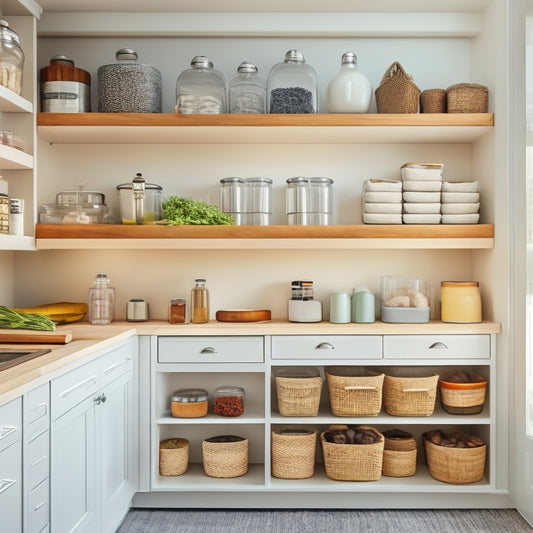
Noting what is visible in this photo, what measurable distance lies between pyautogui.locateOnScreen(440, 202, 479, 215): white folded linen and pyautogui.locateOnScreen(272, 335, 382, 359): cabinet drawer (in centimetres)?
80

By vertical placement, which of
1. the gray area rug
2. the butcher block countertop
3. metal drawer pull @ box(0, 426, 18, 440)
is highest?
the butcher block countertop

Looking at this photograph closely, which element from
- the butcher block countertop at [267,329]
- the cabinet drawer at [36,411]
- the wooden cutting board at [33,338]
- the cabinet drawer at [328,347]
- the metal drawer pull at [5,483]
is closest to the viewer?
the metal drawer pull at [5,483]

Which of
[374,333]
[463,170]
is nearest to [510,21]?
[463,170]

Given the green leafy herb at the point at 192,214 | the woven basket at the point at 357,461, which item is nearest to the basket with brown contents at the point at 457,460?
the woven basket at the point at 357,461

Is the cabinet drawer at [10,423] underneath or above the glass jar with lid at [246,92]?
underneath

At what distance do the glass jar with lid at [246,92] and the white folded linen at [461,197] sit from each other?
3.67 feet

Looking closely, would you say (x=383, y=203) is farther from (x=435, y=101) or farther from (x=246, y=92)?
(x=246, y=92)

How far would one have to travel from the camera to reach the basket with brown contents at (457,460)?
125 inches

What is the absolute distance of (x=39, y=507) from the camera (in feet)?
6.25

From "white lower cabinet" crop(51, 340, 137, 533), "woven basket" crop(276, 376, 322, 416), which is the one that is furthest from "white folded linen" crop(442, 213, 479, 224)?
"white lower cabinet" crop(51, 340, 137, 533)

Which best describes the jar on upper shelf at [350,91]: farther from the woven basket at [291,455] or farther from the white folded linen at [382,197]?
the woven basket at [291,455]

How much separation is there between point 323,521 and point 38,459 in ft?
5.49

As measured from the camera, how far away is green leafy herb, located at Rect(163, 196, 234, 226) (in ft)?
10.8

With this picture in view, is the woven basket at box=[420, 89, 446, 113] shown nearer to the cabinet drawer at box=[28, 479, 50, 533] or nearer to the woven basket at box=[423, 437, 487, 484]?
the woven basket at box=[423, 437, 487, 484]
